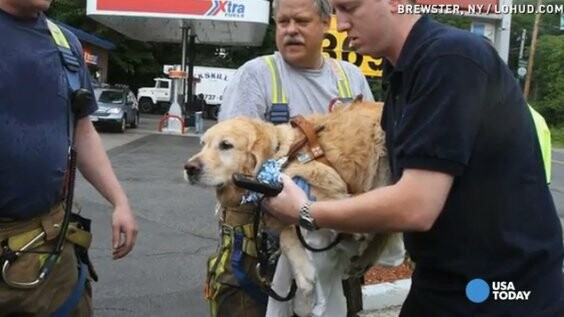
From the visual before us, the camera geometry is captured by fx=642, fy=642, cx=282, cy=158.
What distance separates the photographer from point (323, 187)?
2486mm

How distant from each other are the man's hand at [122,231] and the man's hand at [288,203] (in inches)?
45.7

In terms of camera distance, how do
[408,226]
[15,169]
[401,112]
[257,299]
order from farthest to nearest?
1. [257,299]
2. [15,169]
3. [401,112]
4. [408,226]

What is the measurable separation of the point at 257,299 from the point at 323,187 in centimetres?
69

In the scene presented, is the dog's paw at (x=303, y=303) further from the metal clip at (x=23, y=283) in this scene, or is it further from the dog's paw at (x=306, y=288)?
the metal clip at (x=23, y=283)

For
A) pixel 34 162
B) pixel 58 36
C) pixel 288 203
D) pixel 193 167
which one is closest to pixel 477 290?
→ pixel 288 203

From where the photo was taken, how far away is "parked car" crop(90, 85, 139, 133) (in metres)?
23.9

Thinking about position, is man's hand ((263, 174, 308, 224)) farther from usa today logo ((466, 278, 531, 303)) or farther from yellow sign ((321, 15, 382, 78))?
yellow sign ((321, 15, 382, 78))

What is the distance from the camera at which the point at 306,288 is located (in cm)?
248

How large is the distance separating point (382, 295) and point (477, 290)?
3589mm

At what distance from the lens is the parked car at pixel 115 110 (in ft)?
78.5

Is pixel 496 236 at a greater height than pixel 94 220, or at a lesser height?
greater

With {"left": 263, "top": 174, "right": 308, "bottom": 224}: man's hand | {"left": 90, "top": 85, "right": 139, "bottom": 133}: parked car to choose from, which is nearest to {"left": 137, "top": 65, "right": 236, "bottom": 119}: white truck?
{"left": 90, "top": 85, "right": 139, "bottom": 133}: parked car

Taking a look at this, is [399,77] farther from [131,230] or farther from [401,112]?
[131,230]

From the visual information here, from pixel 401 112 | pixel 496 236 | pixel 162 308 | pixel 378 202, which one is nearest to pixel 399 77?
pixel 401 112
